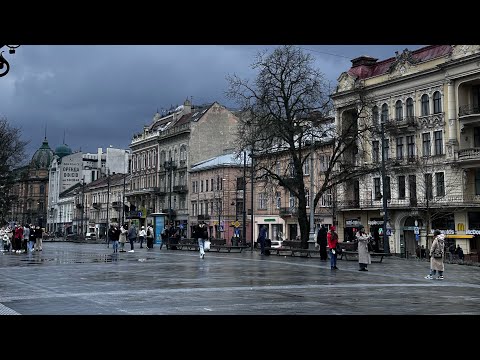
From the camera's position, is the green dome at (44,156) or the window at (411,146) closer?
the window at (411,146)

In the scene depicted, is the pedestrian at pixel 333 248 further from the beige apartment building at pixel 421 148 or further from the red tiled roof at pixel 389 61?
the red tiled roof at pixel 389 61

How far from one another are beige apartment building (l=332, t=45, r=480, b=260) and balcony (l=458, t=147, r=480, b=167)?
0.08m

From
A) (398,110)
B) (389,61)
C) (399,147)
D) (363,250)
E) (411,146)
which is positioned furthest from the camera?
(389,61)

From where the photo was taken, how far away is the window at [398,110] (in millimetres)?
53594

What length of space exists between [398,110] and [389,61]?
5456 mm

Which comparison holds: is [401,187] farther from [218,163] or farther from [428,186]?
[218,163]

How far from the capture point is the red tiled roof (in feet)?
164

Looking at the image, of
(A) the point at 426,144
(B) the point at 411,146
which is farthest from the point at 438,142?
(B) the point at 411,146

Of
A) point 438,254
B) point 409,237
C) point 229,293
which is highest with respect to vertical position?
point 409,237

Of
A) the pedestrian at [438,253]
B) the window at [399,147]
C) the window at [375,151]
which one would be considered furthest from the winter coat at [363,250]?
the window at [375,151]

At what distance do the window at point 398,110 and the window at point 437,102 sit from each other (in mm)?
3736

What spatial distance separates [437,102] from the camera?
50.1 metres

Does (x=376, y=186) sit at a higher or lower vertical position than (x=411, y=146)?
lower
